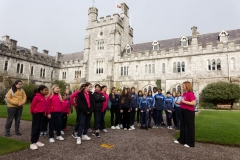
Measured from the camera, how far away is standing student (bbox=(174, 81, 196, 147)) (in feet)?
18.8

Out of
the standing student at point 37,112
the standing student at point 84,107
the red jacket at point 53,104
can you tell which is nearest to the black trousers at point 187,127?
the standing student at point 84,107

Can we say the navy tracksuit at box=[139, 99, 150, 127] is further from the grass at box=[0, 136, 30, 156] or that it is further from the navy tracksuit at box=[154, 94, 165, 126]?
the grass at box=[0, 136, 30, 156]

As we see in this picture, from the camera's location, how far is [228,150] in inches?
212

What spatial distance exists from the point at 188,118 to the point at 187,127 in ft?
1.01

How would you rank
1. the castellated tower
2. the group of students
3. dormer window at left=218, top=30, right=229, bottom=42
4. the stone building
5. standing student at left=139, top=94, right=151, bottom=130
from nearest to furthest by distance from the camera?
the group of students
standing student at left=139, top=94, right=151, bottom=130
the stone building
dormer window at left=218, top=30, right=229, bottom=42
the castellated tower

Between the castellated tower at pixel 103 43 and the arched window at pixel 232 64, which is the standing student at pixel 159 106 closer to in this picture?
the arched window at pixel 232 64

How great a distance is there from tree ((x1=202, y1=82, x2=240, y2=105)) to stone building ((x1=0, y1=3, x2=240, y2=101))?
1.59 meters

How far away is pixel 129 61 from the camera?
30.0m

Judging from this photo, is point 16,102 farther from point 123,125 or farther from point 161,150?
point 161,150

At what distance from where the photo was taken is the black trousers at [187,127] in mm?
5707

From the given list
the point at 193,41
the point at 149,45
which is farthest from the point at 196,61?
the point at 149,45

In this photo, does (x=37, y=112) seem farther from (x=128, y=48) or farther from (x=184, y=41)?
(x=128, y=48)

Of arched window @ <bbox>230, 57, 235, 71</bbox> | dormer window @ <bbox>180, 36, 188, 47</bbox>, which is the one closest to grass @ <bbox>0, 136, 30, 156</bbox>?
arched window @ <bbox>230, 57, 235, 71</bbox>

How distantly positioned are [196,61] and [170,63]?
373 cm
